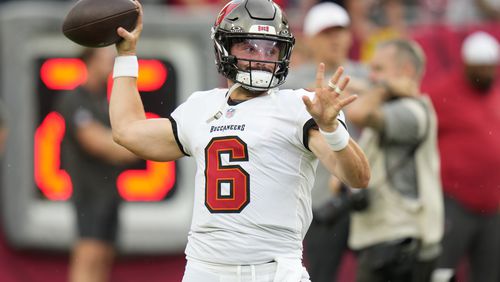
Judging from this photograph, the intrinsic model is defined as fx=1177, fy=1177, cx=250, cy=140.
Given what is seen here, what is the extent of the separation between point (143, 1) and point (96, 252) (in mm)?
2794

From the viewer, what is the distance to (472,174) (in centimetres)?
788

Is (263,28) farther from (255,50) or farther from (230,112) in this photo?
(230,112)

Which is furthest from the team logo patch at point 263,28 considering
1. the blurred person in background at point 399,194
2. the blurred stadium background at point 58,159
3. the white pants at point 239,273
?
the blurred stadium background at point 58,159

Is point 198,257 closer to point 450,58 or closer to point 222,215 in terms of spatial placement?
point 222,215

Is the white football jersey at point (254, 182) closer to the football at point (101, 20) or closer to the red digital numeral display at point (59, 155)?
the football at point (101, 20)

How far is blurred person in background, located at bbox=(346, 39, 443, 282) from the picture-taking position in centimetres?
646

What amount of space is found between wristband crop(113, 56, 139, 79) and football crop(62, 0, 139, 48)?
0.09 metres

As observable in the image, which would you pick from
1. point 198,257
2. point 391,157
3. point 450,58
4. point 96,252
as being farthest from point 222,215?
point 450,58

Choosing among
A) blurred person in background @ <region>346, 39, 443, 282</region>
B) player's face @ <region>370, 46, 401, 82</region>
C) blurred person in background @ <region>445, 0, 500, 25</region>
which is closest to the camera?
blurred person in background @ <region>346, 39, 443, 282</region>

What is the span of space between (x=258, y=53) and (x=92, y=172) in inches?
141

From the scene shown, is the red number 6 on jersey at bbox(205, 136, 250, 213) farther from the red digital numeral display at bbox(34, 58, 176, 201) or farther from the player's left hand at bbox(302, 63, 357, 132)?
the red digital numeral display at bbox(34, 58, 176, 201)

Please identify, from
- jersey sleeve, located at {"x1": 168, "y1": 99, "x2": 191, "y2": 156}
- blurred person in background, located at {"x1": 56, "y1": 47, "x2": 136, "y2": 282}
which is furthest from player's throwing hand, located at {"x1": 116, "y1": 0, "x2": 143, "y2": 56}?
blurred person in background, located at {"x1": 56, "y1": 47, "x2": 136, "y2": 282}

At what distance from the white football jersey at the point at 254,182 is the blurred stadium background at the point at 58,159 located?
169 inches

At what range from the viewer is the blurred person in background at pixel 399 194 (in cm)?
646
